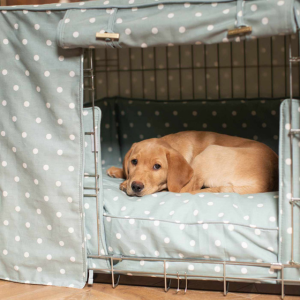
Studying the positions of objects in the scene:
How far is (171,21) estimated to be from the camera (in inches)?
83.1

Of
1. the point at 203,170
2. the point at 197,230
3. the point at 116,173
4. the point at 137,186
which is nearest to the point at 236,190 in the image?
the point at 203,170

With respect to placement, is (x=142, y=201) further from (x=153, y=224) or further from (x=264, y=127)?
(x=264, y=127)

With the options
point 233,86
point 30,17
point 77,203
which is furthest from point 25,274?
point 233,86

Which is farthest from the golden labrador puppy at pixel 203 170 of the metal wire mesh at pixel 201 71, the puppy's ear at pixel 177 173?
the metal wire mesh at pixel 201 71

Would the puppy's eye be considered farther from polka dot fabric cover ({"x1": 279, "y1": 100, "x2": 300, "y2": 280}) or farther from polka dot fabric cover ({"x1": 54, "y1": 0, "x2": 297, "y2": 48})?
polka dot fabric cover ({"x1": 279, "y1": 100, "x2": 300, "y2": 280})

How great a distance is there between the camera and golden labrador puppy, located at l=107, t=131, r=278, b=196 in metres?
2.70

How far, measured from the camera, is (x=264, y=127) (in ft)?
12.0

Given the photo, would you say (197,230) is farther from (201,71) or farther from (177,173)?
(201,71)

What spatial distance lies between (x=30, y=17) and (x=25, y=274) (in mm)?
1578

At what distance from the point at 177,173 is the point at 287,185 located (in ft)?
2.98

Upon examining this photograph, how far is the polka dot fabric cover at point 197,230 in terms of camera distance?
2.20m

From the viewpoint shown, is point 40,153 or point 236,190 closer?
point 40,153

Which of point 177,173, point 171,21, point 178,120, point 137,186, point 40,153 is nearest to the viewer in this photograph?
point 171,21

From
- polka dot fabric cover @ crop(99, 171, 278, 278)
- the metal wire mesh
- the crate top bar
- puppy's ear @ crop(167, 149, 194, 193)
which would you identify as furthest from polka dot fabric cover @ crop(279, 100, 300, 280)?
the metal wire mesh
